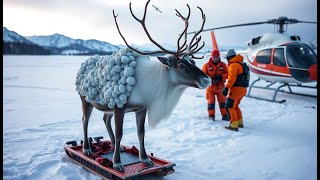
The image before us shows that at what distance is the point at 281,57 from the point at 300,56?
0.51m

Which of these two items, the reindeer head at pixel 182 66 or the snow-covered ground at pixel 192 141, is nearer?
the reindeer head at pixel 182 66

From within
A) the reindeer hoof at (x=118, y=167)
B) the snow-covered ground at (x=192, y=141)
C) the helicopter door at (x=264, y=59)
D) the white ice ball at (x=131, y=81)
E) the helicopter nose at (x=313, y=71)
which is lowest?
the snow-covered ground at (x=192, y=141)

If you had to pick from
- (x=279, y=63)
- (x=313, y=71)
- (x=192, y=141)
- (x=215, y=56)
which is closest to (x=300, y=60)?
(x=313, y=71)

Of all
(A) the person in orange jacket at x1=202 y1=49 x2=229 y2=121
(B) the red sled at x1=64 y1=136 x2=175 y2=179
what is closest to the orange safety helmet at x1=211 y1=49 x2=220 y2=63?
(A) the person in orange jacket at x1=202 y1=49 x2=229 y2=121

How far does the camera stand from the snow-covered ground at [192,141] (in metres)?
3.39

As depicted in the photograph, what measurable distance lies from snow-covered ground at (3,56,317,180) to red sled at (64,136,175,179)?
4.2 inches

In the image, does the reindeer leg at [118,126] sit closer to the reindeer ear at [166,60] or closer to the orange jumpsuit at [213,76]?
the reindeer ear at [166,60]

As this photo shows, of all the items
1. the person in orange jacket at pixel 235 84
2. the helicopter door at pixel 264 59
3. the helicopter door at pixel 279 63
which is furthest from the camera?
the helicopter door at pixel 264 59

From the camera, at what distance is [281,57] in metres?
8.25

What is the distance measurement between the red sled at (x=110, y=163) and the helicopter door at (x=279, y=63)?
6058 mm

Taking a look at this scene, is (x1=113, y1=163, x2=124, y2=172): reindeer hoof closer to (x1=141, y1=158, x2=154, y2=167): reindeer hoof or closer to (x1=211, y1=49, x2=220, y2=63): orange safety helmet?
(x1=141, y1=158, x2=154, y2=167): reindeer hoof

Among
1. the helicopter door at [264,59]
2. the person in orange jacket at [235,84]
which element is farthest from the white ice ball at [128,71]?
the helicopter door at [264,59]

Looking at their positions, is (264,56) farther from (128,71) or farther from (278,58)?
(128,71)

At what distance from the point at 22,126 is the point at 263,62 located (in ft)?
22.5
